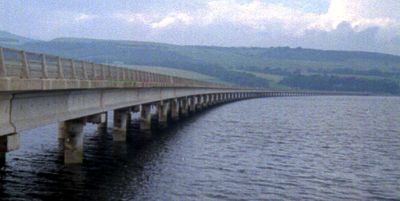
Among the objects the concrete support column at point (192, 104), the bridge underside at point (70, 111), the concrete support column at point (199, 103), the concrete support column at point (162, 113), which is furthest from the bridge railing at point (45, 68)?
the concrete support column at point (199, 103)

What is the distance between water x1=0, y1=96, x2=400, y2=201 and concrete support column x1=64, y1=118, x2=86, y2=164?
86cm

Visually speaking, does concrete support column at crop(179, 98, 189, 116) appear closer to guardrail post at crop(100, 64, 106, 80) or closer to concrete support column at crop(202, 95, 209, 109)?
concrete support column at crop(202, 95, 209, 109)

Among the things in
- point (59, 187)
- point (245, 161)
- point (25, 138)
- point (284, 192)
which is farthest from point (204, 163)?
point (25, 138)

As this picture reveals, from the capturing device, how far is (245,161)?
38.2 m

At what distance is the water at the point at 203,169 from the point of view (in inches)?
1061

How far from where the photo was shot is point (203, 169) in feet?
112

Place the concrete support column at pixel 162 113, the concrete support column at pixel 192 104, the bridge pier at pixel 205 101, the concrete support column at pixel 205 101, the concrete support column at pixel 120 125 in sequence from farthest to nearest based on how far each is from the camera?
the bridge pier at pixel 205 101 < the concrete support column at pixel 205 101 < the concrete support column at pixel 192 104 < the concrete support column at pixel 162 113 < the concrete support column at pixel 120 125

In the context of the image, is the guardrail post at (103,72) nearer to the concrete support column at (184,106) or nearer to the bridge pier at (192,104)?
the concrete support column at (184,106)

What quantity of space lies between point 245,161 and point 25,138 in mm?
18513

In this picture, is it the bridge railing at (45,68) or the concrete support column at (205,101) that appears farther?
the concrete support column at (205,101)

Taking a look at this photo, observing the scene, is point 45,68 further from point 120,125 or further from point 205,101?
point 205,101

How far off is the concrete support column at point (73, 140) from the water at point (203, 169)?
86 cm

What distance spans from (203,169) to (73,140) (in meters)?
7.90

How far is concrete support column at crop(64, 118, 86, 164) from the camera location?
105 ft
